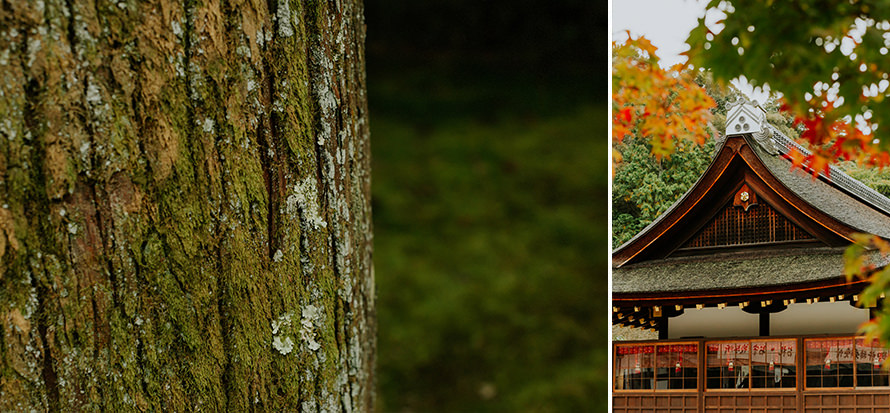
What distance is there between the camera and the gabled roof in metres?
1.70

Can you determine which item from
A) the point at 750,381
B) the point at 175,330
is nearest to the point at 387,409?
the point at 750,381

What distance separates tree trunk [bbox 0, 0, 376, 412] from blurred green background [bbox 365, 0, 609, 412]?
5.90 feet

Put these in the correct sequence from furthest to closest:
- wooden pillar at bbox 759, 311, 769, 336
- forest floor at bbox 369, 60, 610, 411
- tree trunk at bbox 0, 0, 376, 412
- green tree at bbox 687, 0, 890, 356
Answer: forest floor at bbox 369, 60, 610, 411 → wooden pillar at bbox 759, 311, 769, 336 → green tree at bbox 687, 0, 890, 356 → tree trunk at bbox 0, 0, 376, 412

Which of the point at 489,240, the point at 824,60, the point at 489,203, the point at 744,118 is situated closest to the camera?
the point at 824,60

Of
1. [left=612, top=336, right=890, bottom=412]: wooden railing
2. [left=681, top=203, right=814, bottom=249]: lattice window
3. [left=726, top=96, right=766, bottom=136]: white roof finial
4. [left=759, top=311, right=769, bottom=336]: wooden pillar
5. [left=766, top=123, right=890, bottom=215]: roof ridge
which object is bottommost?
[left=612, top=336, right=890, bottom=412]: wooden railing

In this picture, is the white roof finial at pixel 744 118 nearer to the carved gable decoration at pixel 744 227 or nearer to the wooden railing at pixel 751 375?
the carved gable decoration at pixel 744 227

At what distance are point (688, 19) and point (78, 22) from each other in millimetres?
1407

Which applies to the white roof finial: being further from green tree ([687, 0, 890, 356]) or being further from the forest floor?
the forest floor

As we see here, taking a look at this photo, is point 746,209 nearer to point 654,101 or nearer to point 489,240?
point 654,101

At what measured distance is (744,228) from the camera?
76.2 inches

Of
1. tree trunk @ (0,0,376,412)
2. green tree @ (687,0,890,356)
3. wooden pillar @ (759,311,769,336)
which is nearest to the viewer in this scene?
tree trunk @ (0,0,376,412)

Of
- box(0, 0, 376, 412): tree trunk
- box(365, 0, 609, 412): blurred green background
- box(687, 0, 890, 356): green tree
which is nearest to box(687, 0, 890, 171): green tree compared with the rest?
box(687, 0, 890, 356): green tree

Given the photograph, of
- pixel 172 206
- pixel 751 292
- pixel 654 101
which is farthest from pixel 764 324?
pixel 172 206

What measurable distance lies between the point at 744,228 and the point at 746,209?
0.22 feet
